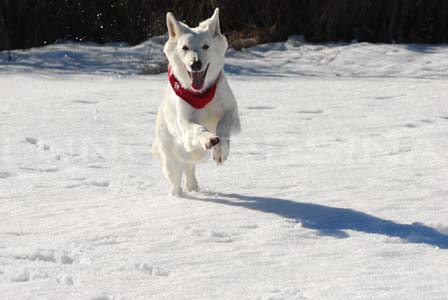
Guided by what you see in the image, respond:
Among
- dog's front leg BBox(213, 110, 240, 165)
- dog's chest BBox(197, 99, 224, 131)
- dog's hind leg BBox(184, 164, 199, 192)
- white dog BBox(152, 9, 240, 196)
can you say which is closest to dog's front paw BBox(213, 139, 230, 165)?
dog's front leg BBox(213, 110, 240, 165)

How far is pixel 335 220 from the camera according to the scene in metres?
5.24

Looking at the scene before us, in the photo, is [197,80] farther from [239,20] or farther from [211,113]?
[239,20]

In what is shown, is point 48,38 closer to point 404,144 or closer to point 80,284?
point 404,144

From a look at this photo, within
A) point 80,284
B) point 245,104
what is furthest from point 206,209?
point 245,104

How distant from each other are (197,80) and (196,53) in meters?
0.19

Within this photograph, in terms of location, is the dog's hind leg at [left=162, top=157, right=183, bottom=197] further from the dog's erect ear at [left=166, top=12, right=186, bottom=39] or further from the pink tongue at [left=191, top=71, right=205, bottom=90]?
the dog's erect ear at [left=166, top=12, right=186, bottom=39]

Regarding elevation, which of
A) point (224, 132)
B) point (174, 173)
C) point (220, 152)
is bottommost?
point (174, 173)

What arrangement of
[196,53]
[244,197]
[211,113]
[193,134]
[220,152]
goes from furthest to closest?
[244,197]
[211,113]
[196,53]
[193,134]
[220,152]

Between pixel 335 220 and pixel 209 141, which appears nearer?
pixel 335 220

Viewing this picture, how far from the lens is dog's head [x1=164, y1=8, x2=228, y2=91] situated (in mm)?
5777

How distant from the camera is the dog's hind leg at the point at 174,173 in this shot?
6.23 m

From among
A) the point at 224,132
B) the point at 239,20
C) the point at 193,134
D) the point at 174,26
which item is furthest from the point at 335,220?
the point at 239,20

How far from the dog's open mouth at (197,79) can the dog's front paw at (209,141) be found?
54 cm

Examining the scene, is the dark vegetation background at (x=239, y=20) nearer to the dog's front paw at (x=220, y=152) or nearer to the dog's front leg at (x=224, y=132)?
the dog's front leg at (x=224, y=132)
